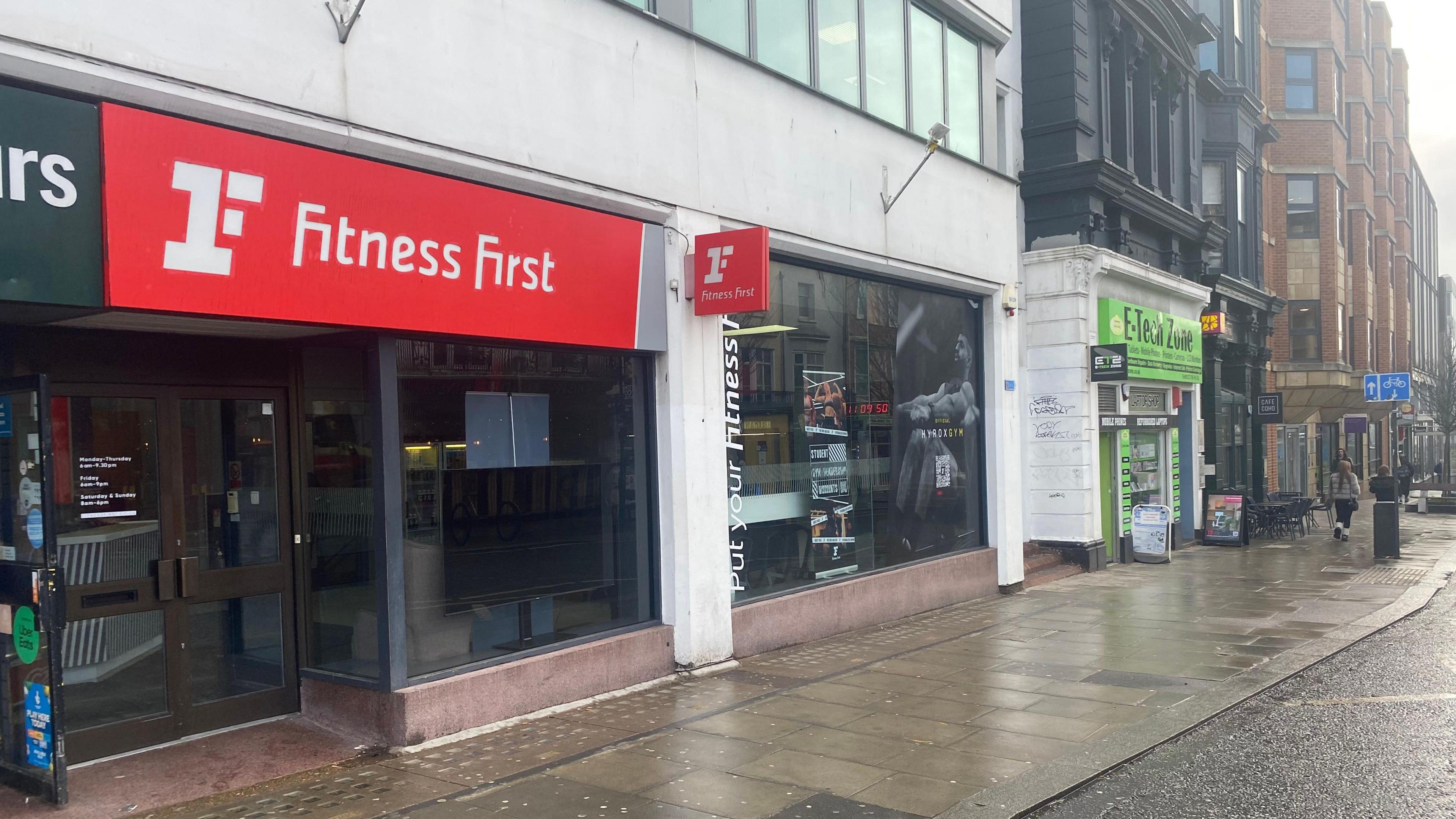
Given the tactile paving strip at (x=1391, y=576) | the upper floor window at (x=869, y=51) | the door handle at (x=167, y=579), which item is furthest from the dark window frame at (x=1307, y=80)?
the door handle at (x=167, y=579)

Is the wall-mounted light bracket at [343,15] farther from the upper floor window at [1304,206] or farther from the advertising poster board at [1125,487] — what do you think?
the upper floor window at [1304,206]

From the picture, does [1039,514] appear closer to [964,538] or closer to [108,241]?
[964,538]

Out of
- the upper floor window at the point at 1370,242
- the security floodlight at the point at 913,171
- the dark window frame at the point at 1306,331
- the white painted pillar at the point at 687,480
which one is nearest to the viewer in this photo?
the white painted pillar at the point at 687,480

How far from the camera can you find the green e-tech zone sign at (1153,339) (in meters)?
17.2

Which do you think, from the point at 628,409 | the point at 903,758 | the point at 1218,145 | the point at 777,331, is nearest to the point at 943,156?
the point at 777,331

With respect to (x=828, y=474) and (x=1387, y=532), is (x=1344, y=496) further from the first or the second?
(x=828, y=474)

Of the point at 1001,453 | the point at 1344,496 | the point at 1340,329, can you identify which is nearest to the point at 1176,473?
the point at 1344,496

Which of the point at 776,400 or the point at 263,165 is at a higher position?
the point at 263,165

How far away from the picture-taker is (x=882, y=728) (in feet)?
24.2

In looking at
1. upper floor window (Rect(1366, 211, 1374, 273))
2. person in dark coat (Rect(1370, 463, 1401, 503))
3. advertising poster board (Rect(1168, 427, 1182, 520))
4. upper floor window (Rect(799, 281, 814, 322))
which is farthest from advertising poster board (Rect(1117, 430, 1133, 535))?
upper floor window (Rect(1366, 211, 1374, 273))

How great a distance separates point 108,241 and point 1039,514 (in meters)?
14.2

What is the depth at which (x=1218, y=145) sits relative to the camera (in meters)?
24.8

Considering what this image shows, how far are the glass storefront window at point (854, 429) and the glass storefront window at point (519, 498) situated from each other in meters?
1.33

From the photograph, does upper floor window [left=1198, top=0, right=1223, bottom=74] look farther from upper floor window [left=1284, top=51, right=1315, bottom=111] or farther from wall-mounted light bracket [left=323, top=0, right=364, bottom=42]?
wall-mounted light bracket [left=323, top=0, right=364, bottom=42]
